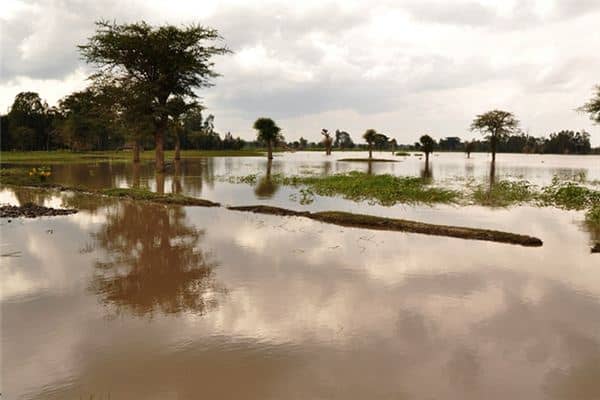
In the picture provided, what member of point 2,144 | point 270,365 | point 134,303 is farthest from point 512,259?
point 2,144

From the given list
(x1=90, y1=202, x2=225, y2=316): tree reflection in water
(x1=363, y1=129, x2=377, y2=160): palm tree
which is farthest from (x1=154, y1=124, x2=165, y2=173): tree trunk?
(x1=363, y1=129, x2=377, y2=160): palm tree

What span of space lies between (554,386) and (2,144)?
11144 centimetres

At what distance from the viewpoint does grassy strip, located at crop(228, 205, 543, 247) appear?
1402cm

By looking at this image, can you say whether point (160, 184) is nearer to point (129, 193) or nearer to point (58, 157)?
point (129, 193)

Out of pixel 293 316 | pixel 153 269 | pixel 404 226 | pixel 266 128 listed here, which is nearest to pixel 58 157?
pixel 266 128

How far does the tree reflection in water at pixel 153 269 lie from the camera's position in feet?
27.7

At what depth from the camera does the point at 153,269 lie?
1077 centimetres

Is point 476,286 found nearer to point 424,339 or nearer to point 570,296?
point 570,296

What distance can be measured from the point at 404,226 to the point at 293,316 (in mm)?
9245

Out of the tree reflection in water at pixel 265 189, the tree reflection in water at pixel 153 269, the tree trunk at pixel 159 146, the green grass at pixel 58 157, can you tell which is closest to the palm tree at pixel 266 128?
the green grass at pixel 58 157

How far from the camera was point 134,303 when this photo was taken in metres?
8.40

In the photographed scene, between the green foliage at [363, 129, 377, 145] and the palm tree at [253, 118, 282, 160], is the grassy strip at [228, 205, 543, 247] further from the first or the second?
the green foliage at [363, 129, 377, 145]

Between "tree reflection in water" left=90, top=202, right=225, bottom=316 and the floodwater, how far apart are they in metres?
0.06

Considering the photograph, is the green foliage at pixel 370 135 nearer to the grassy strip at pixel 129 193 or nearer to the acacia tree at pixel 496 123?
the acacia tree at pixel 496 123
